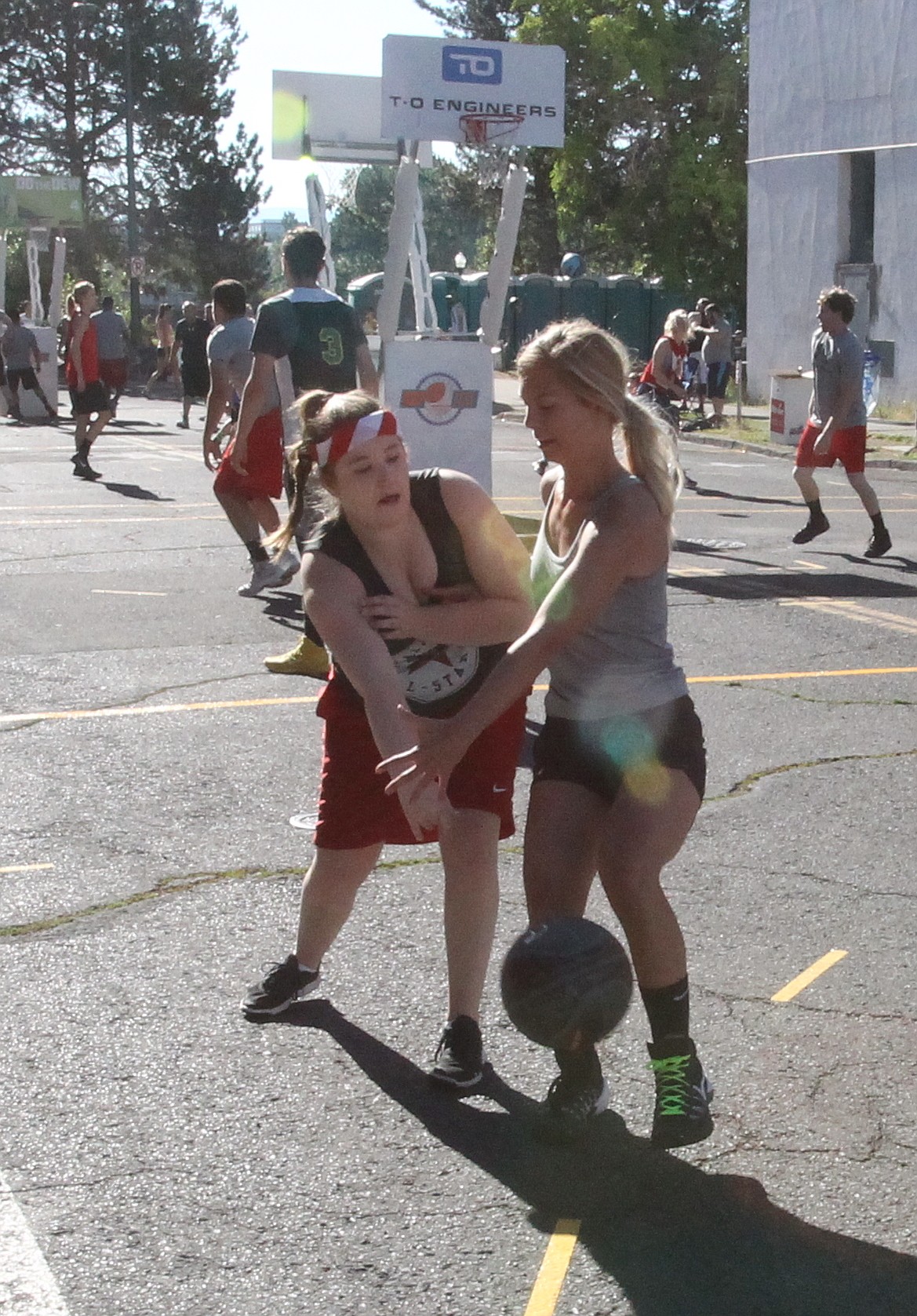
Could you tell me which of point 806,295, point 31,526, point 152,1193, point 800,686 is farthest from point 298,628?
point 806,295

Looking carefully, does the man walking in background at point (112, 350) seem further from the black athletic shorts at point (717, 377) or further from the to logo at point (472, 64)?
the black athletic shorts at point (717, 377)

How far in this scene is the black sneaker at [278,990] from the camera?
14.5 ft

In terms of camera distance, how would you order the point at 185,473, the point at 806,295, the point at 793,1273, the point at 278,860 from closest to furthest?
1. the point at 793,1273
2. the point at 278,860
3. the point at 185,473
4. the point at 806,295

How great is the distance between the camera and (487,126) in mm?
12188

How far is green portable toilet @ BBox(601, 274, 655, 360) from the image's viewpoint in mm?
43031

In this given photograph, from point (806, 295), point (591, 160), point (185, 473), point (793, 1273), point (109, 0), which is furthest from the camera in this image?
point (109, 0)

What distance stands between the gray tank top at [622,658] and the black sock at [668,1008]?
0.58 meters

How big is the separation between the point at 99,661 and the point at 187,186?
61.0m

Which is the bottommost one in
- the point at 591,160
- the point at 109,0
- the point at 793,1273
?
the point at 793,1273

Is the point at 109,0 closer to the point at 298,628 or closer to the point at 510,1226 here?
the point at 298,628

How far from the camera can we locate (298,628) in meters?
9.76

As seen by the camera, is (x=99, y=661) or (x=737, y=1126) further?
(x=99, y=661)

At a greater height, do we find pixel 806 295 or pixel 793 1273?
pixel 806 295

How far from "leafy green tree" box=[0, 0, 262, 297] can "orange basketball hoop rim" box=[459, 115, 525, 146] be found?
5438 cm
